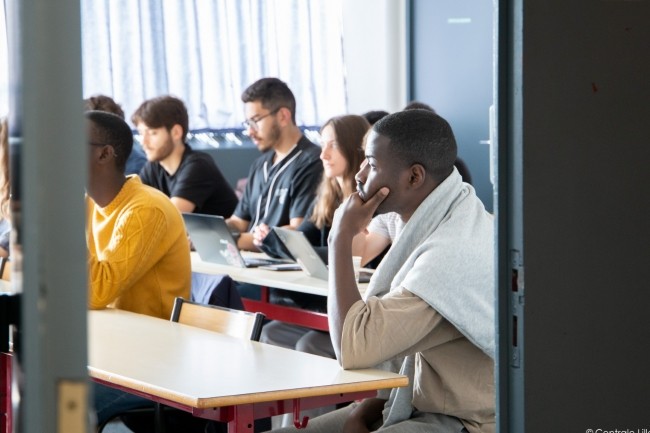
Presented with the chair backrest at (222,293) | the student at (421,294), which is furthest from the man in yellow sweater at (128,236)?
the student at (421,294)

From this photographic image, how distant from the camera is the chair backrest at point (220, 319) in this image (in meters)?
2.82

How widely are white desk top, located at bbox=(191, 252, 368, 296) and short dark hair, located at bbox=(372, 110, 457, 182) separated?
1.22 meters

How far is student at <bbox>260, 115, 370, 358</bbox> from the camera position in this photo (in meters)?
4.50

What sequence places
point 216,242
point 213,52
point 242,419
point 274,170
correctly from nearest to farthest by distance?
point 242,419 → point 216,242 → point 274,170 → point 213,52

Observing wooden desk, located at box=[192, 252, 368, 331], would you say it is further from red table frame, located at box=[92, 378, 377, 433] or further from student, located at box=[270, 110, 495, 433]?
red table frame, located at box=[92, 378, 377, 433]

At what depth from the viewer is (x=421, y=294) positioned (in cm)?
233

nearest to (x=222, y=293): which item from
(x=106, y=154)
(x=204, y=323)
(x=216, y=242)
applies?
(x=204, y=323)

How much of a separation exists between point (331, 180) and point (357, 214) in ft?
6.47

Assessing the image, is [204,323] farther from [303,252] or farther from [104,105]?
[104,105]

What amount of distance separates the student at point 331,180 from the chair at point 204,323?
1.32 metres

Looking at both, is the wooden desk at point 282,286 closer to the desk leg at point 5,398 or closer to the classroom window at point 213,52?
the desk leg at point 5,398

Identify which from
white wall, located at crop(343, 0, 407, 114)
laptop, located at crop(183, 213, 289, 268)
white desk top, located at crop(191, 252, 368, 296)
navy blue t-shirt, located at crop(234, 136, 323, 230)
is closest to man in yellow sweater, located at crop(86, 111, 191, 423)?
white desk top, located at crop(191, 252, 368, 296)
